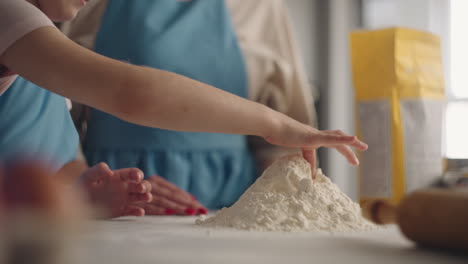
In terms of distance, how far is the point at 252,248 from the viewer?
0.26 metres

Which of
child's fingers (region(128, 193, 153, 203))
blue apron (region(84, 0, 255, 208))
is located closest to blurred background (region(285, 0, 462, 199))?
blue apron (region(84, 0, 255, 208))

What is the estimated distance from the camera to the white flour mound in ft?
1.17

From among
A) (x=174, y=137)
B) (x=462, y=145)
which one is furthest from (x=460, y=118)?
(x=174, y=137)

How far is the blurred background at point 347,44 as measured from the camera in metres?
1.00

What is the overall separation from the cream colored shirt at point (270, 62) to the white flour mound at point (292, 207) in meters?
0.40

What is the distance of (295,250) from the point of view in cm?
26

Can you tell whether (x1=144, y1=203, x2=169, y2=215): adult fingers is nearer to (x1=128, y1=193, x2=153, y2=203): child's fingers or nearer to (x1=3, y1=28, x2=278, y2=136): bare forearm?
(x1=128, y1=193, x2=153, y2=203): child's fingers

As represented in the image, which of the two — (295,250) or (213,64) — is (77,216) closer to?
(295,250)

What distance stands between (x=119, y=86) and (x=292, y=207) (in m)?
0.16

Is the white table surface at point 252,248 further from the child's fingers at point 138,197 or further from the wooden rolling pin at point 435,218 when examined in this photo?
the child's fingers at point 138,197

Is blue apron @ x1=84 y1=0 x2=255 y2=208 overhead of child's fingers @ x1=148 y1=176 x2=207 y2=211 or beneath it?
overhead

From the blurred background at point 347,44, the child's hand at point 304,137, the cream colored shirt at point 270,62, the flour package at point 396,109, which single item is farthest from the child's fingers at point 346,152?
the blurred background at point 347,44

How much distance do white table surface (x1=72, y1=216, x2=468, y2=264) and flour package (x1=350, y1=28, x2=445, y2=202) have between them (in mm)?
213

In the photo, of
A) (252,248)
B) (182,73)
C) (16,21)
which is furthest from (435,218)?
(182,73)
